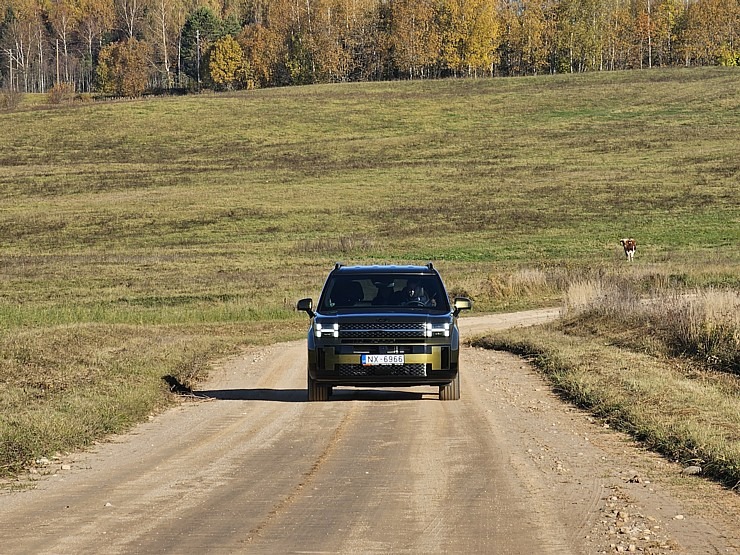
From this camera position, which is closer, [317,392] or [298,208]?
[317,392]

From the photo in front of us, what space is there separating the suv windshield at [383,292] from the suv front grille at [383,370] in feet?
3.80

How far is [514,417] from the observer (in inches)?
589

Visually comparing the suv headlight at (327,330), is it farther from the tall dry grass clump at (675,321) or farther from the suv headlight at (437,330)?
the tall dry grass clump at (675,321)

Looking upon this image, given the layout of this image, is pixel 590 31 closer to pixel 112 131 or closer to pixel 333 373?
pixel 112 131

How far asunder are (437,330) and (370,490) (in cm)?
652

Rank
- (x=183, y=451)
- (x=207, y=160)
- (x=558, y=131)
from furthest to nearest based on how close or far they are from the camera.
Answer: (x=558, y=131), (x=207, y=160), (x=183, y=451)

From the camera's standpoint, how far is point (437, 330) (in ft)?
53.5

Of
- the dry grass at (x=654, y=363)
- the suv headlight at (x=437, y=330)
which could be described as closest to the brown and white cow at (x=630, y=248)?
the dry grass at (x=654, y=363)

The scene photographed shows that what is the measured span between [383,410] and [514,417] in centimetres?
174

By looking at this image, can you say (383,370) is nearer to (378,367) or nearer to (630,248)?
(378,367)

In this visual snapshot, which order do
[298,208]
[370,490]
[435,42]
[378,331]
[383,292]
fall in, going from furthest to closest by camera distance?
[435,42] → [298,208] → [383,292] → [378,331] → [370,490]

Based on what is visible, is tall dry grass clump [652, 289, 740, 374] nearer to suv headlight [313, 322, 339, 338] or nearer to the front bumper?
the front bumper

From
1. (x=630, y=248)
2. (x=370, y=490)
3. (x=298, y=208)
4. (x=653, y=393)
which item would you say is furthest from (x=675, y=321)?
(x=298, y=208)

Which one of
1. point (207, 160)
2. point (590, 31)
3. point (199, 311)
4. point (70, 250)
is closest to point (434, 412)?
point (199, 311)
